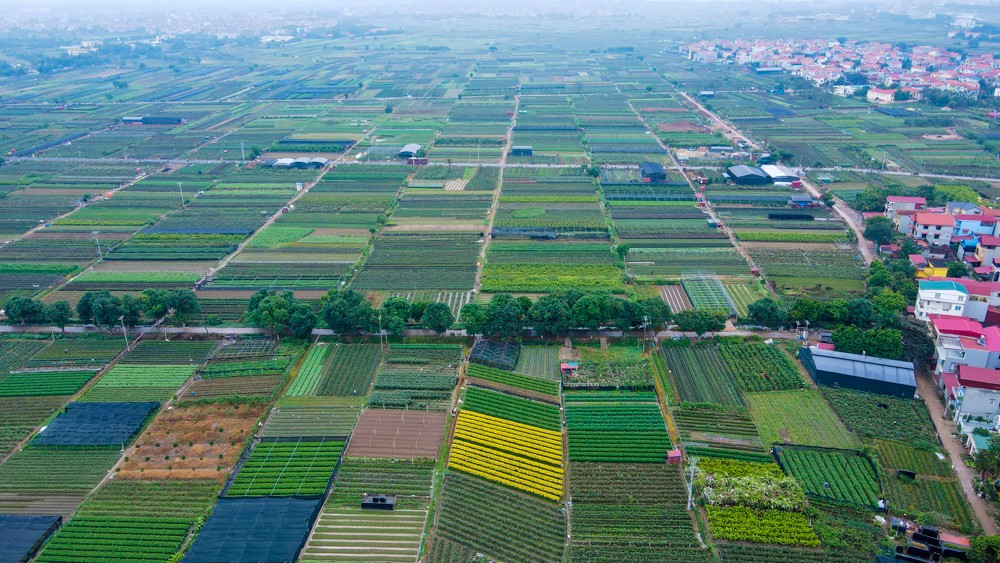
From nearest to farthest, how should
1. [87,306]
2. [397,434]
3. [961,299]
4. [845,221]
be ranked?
[397,434]
[961,299]
[87,306]
[845,221]

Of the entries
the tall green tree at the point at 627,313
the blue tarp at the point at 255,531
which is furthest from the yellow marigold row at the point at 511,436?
the tall green tree at the point at 627,313

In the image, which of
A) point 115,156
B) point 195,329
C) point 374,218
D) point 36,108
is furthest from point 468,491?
A: point 36,108

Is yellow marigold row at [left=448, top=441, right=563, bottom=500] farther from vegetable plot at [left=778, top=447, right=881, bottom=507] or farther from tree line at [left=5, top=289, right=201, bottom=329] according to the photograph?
tree line at [left=5, top=289, right=201, bottom=329]

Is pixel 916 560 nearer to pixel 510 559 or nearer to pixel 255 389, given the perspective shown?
pixel 510 559

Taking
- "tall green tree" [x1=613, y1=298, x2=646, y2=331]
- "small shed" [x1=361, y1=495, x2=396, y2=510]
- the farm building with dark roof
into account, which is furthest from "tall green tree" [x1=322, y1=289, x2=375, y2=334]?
the farm building with dark roof

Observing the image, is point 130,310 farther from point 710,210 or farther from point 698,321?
point 710,210

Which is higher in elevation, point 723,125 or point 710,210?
point 723,125

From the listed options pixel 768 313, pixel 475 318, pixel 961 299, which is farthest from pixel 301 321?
pixel 961 299
